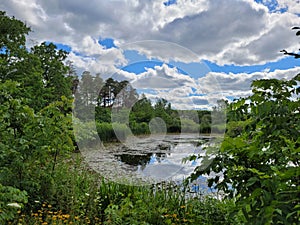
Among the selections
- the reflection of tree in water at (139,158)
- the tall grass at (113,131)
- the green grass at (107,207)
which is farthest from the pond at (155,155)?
the green grass at (107,207)

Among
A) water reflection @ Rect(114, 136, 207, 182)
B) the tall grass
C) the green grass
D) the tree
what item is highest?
the tree

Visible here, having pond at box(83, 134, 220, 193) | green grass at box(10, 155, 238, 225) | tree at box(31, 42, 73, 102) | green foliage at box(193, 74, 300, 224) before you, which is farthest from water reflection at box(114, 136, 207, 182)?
tree at box(31, 42, 73, 102)

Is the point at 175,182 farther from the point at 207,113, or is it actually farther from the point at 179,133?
the point at 207,113

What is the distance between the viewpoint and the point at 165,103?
327 cm

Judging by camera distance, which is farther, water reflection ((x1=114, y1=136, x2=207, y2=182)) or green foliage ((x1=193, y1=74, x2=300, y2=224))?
water reflection ((x1=114, y1=136, x2=207, y2=182))

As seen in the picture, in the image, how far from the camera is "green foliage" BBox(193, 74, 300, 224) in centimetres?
84

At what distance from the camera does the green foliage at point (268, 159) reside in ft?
2.75

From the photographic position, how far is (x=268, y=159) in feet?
3.99

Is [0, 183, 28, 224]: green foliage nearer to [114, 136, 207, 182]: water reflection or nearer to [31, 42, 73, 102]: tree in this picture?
[114, 136, 207, 182]: water reflection

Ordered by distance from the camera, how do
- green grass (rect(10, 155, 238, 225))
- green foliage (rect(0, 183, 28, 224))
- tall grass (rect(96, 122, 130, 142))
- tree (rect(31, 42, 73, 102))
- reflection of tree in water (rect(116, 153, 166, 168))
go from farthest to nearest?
tree (rect(31, 42, 73, 102)) → reflection of tree in water (rect(116, 153, 166, 168)) → tall grass (rect(96, 122, 130, 142)) → green grass (rect(10, 155, 238, 225)) → green foliage (rect(0, 183, 28, 224))

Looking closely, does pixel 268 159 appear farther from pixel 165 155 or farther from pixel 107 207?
pixel 165 155

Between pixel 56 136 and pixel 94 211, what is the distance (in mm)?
943

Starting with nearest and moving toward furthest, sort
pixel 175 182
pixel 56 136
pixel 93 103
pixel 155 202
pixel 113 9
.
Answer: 1. pixel 155 202
2. pixel 56 136
3. pixel 93 103
4. pixel 113 9
5. pixel 175 182

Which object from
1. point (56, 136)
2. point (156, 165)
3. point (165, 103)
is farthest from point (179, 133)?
point (56, 136)
